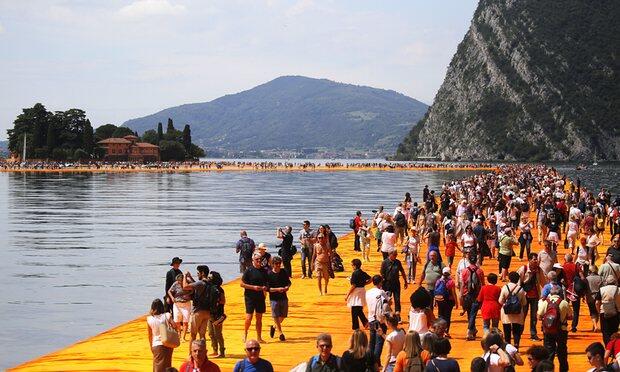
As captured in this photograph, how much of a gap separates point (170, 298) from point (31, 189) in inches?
3461

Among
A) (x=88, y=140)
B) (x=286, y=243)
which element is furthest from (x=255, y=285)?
(x=88, y=140)

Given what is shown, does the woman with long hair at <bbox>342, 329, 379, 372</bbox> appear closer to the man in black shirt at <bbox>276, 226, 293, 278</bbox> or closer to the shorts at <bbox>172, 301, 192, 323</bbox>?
the shorts at <bbox>172, 301, 192, 323</bbox>

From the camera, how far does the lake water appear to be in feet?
78.6

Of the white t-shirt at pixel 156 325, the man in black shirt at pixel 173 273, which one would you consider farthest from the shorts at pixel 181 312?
the white t-shirt at pixel 156 325

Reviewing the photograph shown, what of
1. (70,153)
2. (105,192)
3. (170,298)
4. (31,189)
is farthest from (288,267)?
(70,153)

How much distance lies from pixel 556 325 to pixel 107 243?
32.2m

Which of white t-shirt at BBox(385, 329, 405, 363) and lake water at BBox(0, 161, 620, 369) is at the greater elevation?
white t-shirt at BBox(385, 329, 405, 363)

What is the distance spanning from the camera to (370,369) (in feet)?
37.3

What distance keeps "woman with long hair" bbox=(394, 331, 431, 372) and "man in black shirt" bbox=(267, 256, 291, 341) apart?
6.19m

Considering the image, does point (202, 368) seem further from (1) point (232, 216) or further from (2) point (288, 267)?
(1) point (232, 216)

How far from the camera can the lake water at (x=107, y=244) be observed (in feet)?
78.6

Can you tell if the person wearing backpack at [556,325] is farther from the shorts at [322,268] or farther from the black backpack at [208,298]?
the shorts at [322,268]

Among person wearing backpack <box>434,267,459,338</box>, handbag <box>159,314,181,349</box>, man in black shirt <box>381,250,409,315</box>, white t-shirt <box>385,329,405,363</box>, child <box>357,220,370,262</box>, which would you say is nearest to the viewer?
white t-shirt <box>385,329,405,363</box>

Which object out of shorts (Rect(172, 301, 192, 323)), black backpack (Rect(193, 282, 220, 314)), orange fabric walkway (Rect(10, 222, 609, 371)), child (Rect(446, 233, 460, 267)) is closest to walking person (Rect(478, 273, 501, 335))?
orange fabric walkway (Rect(10, 222, 609, 371))
